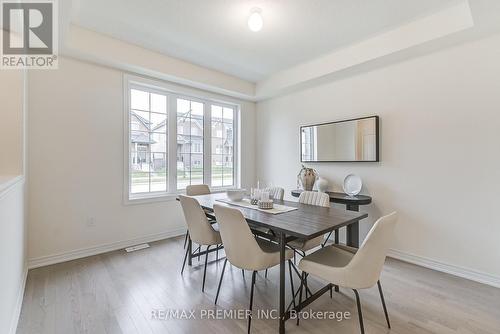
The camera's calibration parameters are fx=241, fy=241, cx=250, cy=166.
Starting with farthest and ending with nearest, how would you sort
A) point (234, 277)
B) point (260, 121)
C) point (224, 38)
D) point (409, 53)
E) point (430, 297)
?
1. point (260, 121)
2. point (224, 38)
3. point (409, 53)
4. point (234, 277)
5. point (430, 297)

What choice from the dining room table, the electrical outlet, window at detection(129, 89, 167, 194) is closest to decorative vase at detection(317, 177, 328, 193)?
the dining room table

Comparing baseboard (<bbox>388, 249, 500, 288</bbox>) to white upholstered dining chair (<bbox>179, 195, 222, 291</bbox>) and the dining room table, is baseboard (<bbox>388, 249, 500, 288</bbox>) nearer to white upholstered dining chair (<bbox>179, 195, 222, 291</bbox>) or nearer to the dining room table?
the dining room table

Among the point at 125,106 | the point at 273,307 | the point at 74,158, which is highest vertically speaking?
the point at 125,106

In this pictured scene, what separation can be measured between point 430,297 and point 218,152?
353 cm

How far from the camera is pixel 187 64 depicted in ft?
11.7

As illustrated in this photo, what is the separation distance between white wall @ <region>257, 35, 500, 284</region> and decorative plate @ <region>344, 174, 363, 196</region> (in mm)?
94

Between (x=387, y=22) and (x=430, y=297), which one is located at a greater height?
(x=387, y=22)

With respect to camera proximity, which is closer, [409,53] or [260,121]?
[409,53]

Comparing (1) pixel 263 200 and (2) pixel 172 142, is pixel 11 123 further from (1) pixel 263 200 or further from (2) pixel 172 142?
(1) pixel 263 200

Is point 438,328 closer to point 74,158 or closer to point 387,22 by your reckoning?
point 387,22

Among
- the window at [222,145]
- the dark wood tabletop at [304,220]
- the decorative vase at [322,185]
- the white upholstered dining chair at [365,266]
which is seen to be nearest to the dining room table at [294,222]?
the dark wood tabletop at [304,220]

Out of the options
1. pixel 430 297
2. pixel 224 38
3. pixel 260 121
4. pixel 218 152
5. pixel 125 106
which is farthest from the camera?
pixel 260 121

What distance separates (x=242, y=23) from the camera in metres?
2.58

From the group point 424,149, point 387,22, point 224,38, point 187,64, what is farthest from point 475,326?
point 187,64
